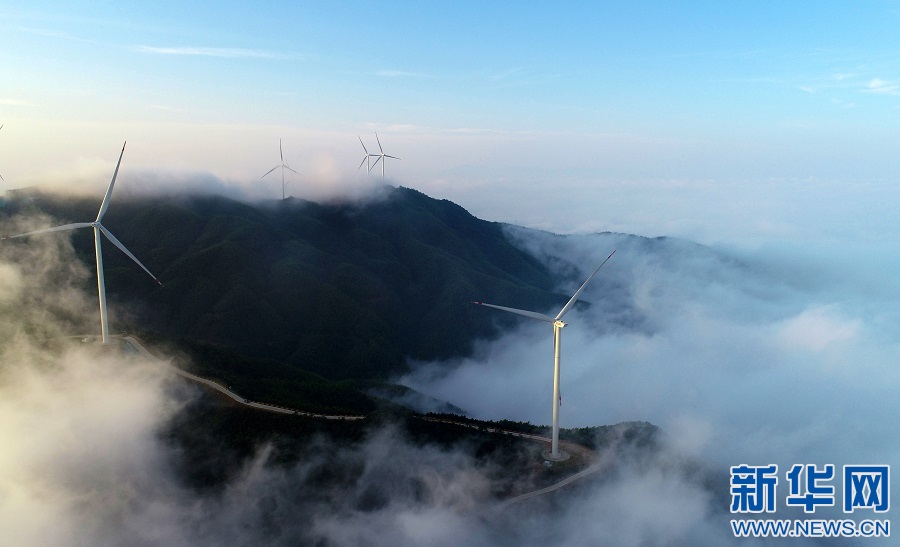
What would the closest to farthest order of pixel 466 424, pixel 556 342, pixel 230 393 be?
pixel 556 342, pixel 230 393, pixel 466 424

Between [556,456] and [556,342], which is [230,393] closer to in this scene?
[556,456]

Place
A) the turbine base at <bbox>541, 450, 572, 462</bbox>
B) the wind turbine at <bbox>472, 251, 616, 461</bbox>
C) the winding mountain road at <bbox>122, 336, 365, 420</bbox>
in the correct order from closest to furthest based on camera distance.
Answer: the wind turbine at <bbox>472, 251, 616, 461</bbox>, the turbine base at <bbox>541, 450, 572, 462</bbox>, the winding mountain road at <bbox>122, 336, 365, 420</bbox>

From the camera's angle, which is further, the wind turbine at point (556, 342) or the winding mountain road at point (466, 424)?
the winding mountain road at point (466, 424)

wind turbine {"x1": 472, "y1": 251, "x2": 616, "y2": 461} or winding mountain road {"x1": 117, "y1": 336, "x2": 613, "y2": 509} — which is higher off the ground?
wind turbine {"x1": 472, "y1": 251, "x2": 616, "y2": 461}

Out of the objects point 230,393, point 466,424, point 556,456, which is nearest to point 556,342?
point 556,456

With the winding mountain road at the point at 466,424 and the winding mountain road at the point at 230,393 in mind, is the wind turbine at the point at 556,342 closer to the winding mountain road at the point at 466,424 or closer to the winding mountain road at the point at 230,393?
the winding mountain road at the point at 466,424

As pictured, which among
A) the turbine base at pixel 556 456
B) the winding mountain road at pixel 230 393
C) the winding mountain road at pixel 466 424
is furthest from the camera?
the winding mountain road at pixel 230 393

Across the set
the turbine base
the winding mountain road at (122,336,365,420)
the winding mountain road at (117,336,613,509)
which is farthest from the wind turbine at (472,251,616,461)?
the winding mountain road at (122,336,365,420)

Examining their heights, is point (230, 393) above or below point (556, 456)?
above

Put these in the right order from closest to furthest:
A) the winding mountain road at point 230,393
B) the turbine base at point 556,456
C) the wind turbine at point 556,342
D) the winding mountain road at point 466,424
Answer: the wind turbine at point 556,342
the winding mountain road at point 466,424
the turbine base at point 556,456
the winding mountain road at point 230,393

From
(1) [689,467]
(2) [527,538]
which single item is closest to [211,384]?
(2) [527,538]

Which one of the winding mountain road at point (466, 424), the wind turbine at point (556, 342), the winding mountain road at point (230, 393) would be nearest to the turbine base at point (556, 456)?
the wind turbine at point (556, 342)

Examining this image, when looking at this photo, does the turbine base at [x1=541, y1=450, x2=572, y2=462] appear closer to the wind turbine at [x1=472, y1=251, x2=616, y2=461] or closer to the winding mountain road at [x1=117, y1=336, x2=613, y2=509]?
the wind turbine at [x1=472, y1=251, x2=616, y2=461]
